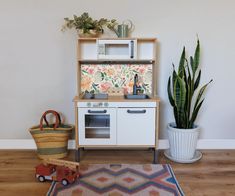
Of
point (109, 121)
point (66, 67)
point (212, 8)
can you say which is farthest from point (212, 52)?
point (66, 67)

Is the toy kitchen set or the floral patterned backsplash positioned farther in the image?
the floral patterned backsplash

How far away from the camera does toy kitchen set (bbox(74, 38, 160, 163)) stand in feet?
9.37

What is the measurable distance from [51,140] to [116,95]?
95cm

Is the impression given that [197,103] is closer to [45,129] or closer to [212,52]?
[212,52]

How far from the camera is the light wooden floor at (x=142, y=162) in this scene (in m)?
2.35

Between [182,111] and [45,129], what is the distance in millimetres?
1582

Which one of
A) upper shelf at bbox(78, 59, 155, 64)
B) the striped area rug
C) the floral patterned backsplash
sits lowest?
the striped area rug

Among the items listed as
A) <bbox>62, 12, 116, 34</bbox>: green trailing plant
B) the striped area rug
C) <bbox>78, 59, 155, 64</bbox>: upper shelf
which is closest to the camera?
the striped area rug

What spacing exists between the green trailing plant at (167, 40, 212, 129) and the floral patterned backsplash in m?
0.34

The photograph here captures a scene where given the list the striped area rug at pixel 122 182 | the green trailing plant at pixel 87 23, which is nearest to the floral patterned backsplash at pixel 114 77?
the green trailing plant at pixel 87 23

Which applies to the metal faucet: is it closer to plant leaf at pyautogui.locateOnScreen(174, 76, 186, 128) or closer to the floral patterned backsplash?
the floral patterned backsplash

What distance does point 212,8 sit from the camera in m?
3.19

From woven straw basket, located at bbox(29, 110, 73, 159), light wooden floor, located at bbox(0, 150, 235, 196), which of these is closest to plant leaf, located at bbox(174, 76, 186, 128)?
light wooden floor, located at bbox(0, 150, 235, 196)

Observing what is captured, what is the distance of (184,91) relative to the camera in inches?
114
